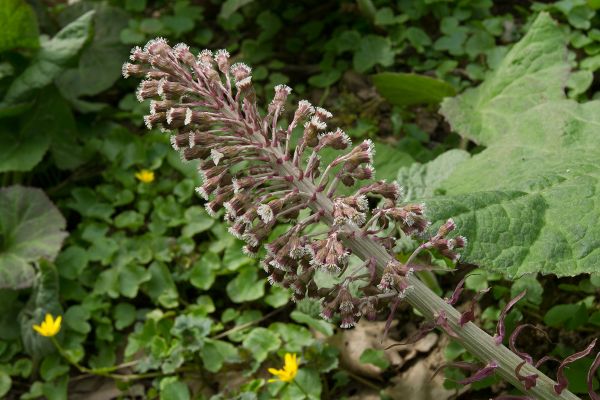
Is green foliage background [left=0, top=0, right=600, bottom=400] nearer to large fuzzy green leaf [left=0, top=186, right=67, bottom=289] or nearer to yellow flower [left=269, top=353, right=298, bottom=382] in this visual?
large fuzzy green leaf [left=0, top=186, right=67, bottom=289]

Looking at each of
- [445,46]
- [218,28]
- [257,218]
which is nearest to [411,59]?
[445,46]

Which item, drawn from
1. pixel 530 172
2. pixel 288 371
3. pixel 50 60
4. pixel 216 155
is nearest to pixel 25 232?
pixel 50 60

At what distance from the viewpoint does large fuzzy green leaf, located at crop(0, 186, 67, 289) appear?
3705 mm

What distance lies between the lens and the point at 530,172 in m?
2.54

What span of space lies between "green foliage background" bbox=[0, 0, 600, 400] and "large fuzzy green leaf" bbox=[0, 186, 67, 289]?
1 centimetres

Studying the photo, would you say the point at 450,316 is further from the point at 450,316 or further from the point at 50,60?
the point at 50,60

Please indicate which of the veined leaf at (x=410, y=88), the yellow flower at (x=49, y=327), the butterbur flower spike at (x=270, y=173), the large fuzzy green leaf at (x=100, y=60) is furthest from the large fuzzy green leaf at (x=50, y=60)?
the butterbur flower spike at (x=270, y=173)

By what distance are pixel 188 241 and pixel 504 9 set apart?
98.2 inches

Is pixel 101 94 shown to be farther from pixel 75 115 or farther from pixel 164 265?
pixel 164 265

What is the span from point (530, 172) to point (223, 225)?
1.83 meters

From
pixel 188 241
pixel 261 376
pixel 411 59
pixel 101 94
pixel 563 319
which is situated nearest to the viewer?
pixel 563 319

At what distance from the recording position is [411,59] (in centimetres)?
450

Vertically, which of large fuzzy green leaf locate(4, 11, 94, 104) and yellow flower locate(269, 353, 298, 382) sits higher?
large fuzzy green leaf locate(4, 11, 94, 104)

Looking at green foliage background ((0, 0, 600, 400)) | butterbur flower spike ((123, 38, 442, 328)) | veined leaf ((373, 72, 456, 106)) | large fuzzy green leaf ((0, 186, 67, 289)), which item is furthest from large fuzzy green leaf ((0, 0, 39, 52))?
butterbur flower spike ((123, 38, 442, 328))
